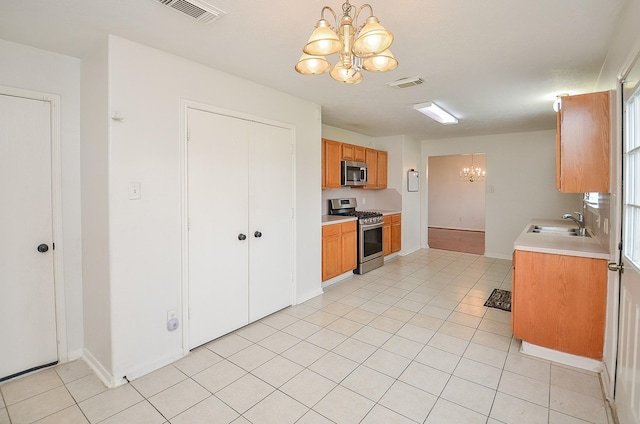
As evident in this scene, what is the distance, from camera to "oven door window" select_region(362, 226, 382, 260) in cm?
512

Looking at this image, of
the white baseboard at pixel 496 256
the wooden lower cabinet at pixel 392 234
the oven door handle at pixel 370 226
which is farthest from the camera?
the white baseboard at pixel 496 256

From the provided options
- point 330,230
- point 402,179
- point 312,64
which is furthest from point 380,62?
point 402,179

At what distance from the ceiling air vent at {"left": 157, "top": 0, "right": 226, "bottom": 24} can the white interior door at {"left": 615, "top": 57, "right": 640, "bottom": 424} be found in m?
2.34

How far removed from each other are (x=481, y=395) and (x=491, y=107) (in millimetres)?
3479

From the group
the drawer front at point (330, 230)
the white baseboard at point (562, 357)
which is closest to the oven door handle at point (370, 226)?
the drawer front at point (330, 230)

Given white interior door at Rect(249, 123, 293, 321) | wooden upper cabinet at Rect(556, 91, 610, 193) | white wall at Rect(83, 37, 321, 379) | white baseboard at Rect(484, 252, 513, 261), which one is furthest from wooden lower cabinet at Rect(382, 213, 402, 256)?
white wall at Rect(83, 37, 321, 379)

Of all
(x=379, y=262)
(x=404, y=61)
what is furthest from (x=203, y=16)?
(x=379, y=262)

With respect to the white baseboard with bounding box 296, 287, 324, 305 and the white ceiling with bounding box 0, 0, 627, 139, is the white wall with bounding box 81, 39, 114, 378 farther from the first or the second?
the white baseboard with bounding box 296, 287, 324, 305

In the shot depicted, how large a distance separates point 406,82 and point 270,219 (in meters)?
1.98

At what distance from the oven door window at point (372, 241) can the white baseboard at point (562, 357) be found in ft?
8.87

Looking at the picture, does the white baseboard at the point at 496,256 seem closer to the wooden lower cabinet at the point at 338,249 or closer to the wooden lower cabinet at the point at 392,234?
the wooden lower cabinet at the point at 392,234

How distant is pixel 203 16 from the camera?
75.7 inches

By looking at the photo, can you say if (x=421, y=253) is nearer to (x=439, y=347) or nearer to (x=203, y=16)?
(x=439, y=347)

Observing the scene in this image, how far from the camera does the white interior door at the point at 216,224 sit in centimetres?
267
